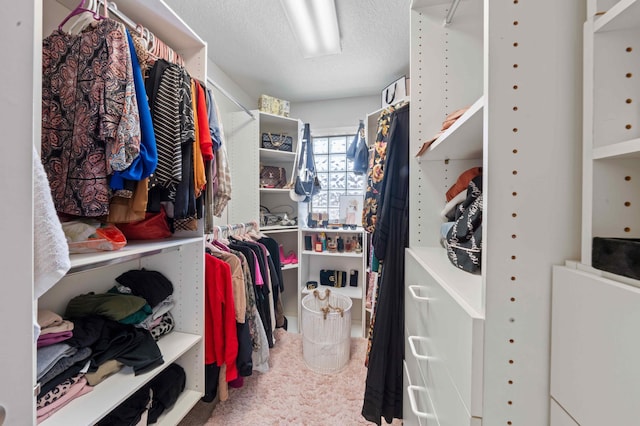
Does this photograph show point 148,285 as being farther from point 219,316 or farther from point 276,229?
point 276,229

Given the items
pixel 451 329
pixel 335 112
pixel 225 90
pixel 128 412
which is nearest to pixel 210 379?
pixel 128 412

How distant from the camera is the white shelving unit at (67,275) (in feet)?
1.16

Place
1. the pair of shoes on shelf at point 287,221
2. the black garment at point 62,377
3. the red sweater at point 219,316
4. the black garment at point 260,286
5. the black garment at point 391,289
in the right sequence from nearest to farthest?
the black garment at point 62,377
the black garment at point 391,289
the red sweater at point 219,316
the black garment at point 260,286
the pair of shoes on shelf at point 287,221

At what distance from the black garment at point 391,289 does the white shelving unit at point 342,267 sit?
114 centimetres

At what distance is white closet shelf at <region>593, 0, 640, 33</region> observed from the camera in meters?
0.28

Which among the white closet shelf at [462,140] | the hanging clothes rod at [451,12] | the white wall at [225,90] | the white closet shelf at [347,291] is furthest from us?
the white closet shelf at [347,291]

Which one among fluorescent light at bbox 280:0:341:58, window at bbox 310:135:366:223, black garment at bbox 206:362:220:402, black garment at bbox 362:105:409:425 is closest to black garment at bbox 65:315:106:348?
black garment at bbox 206:362:220:402

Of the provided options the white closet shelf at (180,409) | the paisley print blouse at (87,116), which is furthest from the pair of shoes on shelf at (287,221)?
the paisley print blouse at (87,116)

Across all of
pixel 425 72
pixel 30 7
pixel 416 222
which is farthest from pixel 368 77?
pixel 30 7

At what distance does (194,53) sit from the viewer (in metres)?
1.23

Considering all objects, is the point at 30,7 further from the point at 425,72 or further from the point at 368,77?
the point at 368,77

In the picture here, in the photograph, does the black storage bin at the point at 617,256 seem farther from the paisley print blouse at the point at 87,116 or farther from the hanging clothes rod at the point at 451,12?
the paisley print blouse at the point at 87,116

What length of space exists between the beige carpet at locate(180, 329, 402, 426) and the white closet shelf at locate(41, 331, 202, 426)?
441mm

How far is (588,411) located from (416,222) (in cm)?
65
